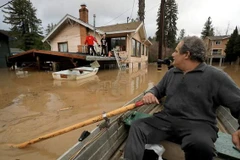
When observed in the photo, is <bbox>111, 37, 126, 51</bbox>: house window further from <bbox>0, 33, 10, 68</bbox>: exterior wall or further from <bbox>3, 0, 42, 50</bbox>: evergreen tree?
<bbox>3, 0, 42, 50</bbox>: evergreen tree

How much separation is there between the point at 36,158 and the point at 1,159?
1.67ft

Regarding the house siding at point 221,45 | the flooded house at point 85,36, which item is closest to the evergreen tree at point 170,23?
the house siding at point 221,45

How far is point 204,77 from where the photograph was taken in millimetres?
1604

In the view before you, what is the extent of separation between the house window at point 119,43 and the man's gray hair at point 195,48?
547 inches

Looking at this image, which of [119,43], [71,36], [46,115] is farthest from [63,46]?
[46,115]

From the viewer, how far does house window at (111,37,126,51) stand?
50.7 feet

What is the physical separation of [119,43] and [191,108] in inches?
587

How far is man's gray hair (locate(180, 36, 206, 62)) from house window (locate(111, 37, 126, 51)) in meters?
13.9

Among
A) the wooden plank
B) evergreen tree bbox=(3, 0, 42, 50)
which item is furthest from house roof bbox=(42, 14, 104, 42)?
the wooden plank

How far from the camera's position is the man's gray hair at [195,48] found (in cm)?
172

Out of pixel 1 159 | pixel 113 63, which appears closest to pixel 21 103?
pixel 1 159

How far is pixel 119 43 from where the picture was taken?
15.9m

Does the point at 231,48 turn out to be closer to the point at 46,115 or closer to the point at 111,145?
the point at 46,115

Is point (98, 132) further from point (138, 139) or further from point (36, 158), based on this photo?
point (36, 158)
